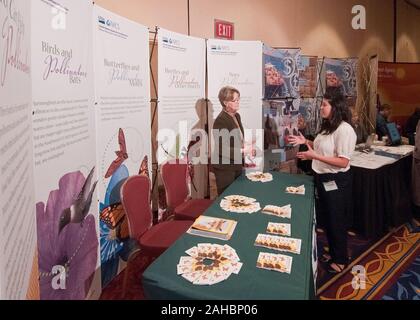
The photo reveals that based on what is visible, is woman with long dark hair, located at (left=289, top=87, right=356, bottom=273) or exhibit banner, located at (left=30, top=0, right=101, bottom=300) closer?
exhibit banner, located at (left=30, top=0, right=101, bottom=300)

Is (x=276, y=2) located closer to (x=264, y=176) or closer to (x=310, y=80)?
(x=310, y=80)

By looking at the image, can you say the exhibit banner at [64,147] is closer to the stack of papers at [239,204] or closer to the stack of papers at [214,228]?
the stack of papers at [214,228]

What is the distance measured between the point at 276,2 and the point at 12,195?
495 cm

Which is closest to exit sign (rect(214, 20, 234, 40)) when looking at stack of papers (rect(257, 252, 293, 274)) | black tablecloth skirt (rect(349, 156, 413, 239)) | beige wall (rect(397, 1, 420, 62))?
black tablecloth skirt (rect(349, 156, 413, 239))

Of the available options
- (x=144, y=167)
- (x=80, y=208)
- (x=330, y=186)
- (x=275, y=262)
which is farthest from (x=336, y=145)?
(x=80, y=208)

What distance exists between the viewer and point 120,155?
7.74 feet

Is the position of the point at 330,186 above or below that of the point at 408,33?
below

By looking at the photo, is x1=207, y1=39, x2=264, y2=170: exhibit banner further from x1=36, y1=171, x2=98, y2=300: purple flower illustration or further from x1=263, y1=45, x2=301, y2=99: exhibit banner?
x1=36, y1=171, x2=98, y2=300: purple flower illustration

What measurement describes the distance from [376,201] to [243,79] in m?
1.85

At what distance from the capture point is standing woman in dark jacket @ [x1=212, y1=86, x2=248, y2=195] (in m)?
3.00

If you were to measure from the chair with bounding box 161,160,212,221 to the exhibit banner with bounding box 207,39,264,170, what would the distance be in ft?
3.16

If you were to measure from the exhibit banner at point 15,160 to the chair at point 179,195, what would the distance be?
5.05ft

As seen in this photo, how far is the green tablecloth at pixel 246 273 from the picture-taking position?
1.15m

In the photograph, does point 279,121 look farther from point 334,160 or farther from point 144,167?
point 144,167
